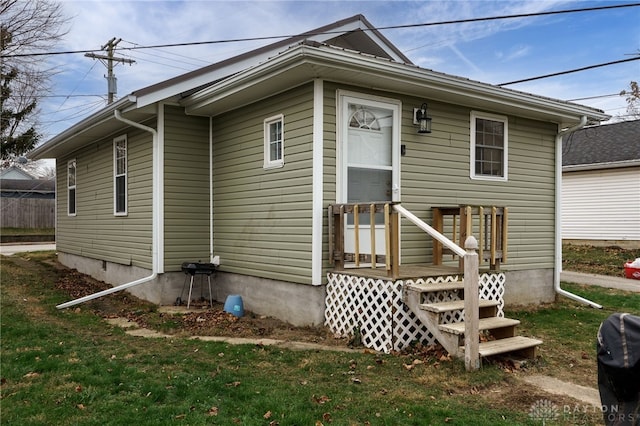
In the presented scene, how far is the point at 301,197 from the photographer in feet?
20.7

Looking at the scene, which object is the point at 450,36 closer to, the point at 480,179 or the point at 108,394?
the point at 480,179

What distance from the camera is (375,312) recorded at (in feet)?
18.2

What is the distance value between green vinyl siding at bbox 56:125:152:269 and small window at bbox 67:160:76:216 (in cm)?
18

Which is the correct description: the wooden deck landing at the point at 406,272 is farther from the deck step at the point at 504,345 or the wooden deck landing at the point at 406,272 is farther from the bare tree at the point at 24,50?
the bare tree at the point at 24,50

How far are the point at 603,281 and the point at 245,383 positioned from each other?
10.3 meters

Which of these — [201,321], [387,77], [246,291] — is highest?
[387,77]

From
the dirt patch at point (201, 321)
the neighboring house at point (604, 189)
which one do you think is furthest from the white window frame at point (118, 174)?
the neighboring house at point (604, 189)

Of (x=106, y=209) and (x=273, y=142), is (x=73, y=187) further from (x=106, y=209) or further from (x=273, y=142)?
(x=273, y=142)

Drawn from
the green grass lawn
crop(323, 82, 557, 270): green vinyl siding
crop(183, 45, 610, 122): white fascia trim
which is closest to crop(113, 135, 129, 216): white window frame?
crop(183, 45, 610, 122): white fascia trim

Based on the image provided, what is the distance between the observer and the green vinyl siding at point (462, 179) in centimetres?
688

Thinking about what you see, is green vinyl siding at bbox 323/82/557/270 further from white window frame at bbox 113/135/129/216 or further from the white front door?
white window frame at bbox 113/135/129/216

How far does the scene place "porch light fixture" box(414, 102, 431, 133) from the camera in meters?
6.87

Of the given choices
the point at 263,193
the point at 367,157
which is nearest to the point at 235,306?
the point at 263,193

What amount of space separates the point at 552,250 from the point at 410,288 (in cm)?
472
